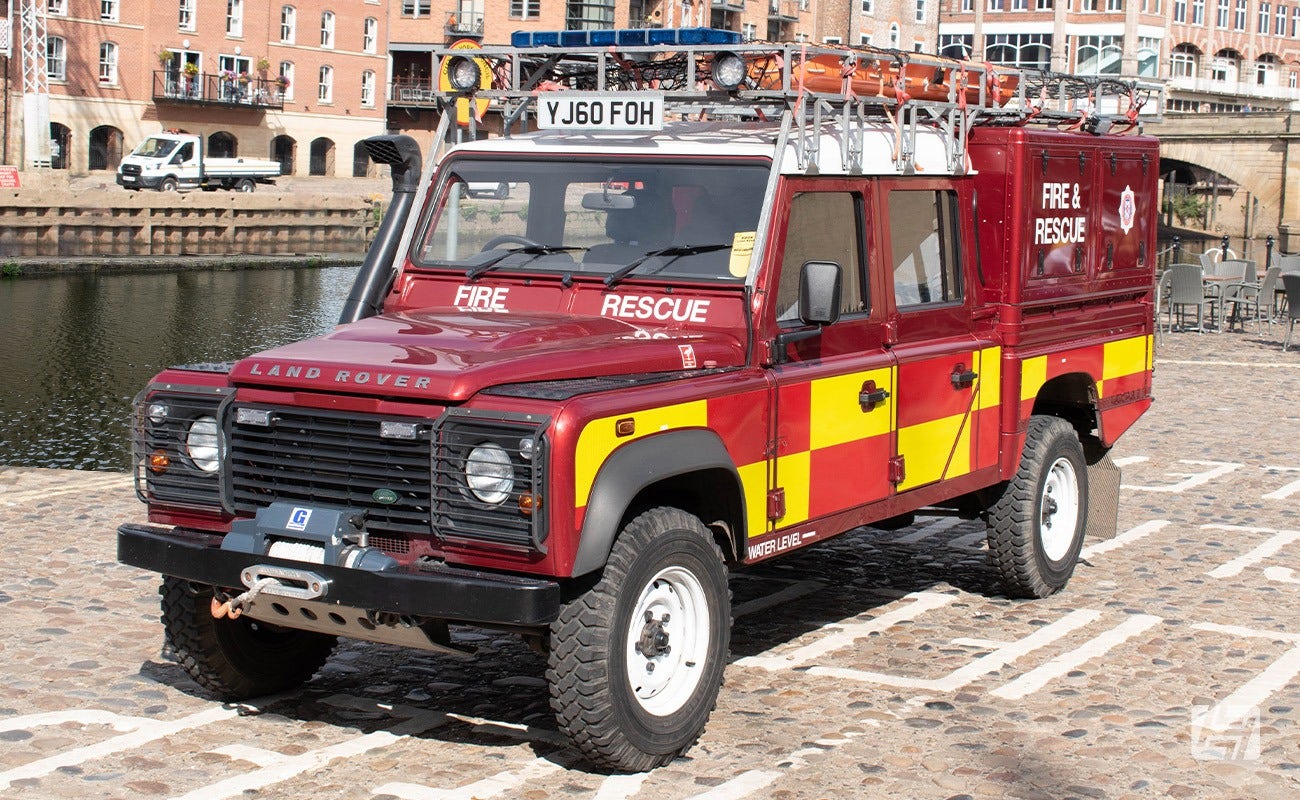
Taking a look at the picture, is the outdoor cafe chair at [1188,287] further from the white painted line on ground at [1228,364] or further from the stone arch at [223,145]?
the stone arch at [223,145]

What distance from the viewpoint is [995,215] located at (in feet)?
28.1

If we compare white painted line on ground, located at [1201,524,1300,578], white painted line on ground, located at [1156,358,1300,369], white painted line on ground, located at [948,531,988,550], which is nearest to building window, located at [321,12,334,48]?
white painted line on ground, located at [1156,358,1300,369]

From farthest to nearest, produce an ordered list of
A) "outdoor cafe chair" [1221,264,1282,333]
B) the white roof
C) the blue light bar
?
"outdoor cafe chair" [1221,264,1282,333]
the blue light bar
the white roof

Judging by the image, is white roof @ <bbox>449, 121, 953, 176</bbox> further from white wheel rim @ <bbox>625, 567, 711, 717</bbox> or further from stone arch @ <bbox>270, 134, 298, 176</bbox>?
stone arch @ <bbox>270, 134, 298, 176</bbox>

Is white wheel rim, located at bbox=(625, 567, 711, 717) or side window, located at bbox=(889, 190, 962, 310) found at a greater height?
side window, located at bbox=(889, 190, 962, 310)

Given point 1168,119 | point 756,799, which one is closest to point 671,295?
point 756,799

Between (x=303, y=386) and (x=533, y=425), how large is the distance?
0.96 meters

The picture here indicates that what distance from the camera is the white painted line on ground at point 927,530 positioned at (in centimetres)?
1080

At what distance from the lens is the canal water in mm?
18219

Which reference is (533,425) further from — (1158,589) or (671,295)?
(1158,589)

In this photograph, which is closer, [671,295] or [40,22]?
[671,295]

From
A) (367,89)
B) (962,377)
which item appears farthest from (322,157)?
(962,377)

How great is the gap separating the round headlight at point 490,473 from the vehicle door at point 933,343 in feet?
8.30

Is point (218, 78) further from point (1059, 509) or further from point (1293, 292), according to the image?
point (1059, 509)
